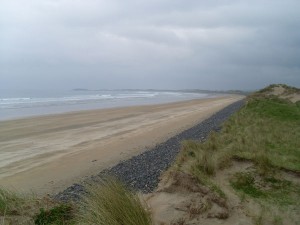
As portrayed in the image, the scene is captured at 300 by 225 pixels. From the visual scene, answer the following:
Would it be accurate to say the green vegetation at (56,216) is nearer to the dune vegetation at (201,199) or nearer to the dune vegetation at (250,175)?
the dune vegetation at (201,199)

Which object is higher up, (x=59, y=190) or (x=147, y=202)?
(x=147, y=202)

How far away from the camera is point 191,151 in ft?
33.9

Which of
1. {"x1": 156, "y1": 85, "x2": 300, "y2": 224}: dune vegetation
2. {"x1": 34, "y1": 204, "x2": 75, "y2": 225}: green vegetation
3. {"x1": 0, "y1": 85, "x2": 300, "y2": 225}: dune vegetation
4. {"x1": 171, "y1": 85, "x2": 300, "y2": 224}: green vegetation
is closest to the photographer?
{"x1": 0, "y1": 85, "x2": 300, "y2": 225}: dune vegetation

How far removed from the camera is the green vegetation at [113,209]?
525cm

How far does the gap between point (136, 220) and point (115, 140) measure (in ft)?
41.3

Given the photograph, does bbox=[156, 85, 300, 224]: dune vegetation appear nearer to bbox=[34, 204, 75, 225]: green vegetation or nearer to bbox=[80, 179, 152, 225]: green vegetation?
bbox=[80, 179, 152, 225]: green vegetation

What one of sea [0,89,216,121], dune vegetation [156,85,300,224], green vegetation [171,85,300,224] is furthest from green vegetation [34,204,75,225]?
sea [0,89,216,121]

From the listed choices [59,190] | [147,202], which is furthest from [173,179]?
[59,190]

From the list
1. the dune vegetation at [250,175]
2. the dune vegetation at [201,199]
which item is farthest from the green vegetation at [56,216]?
the dune vegetation at [250,175]

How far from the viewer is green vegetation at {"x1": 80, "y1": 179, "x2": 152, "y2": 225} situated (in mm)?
5254

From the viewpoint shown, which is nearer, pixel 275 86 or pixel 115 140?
pixel 115 140

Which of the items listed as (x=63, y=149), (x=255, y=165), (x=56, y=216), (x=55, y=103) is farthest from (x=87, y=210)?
(x=55, y=103)

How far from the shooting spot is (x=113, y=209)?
5410mm

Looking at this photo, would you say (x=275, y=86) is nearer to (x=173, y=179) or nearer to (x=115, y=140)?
(x=115, y=140)
